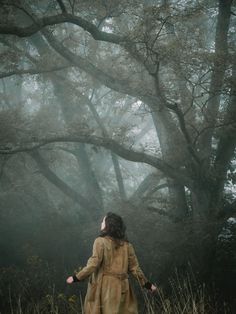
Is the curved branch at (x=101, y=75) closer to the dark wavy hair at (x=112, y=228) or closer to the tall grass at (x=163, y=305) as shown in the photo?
the tall grass at (x=163, y=305)

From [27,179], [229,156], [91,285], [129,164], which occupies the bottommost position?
[91,285]

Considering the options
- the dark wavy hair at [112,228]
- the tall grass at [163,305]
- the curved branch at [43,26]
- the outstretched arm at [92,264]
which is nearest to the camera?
the outstretched arm at [92,264]

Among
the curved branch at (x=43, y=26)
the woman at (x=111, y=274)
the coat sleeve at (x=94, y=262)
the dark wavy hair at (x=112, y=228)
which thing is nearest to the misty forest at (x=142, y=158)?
the curved branch at (x=43, y=26)

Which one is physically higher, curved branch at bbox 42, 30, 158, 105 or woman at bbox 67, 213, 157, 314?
curved branch at bbox 42, 30, 158, 105

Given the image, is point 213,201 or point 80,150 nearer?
point 213,201

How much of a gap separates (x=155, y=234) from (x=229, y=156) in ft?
10.6

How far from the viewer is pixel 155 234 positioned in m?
11.1

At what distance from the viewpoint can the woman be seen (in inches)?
199

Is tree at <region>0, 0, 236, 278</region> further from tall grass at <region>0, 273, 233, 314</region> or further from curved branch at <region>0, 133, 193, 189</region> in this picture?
tall grass at <region>0, 273, 233, 314</region>

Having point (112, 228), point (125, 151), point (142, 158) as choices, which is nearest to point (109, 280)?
point (112, 228)

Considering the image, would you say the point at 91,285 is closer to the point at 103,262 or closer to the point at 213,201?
the point at 103,262

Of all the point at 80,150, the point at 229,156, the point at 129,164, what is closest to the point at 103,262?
the point at 229,156

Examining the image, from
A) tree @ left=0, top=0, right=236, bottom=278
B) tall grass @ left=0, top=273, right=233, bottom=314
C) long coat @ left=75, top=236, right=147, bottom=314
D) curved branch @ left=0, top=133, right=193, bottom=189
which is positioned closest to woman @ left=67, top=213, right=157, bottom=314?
long coat @ left=75, top=236, right=147, bottom=314

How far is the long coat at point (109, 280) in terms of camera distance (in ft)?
16.5
